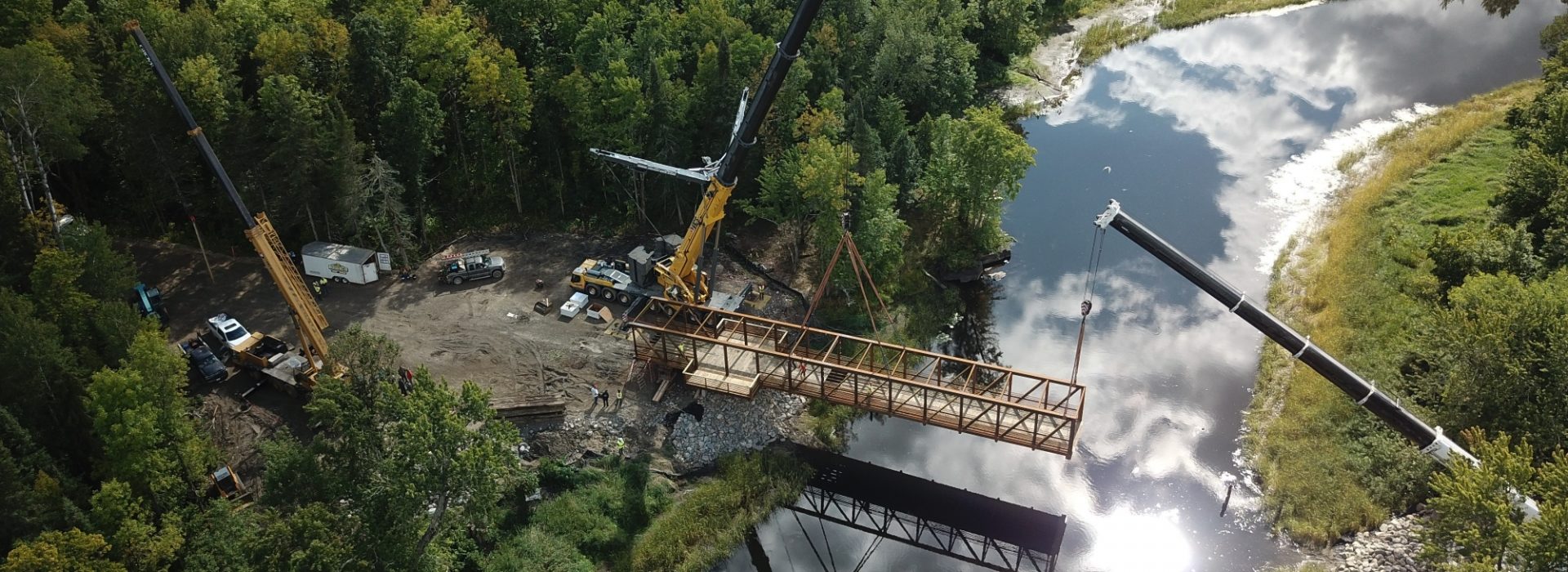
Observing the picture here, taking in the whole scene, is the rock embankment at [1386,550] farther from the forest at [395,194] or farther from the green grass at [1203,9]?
the green grass at [1203,9]

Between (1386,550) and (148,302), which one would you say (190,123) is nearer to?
(148,302)

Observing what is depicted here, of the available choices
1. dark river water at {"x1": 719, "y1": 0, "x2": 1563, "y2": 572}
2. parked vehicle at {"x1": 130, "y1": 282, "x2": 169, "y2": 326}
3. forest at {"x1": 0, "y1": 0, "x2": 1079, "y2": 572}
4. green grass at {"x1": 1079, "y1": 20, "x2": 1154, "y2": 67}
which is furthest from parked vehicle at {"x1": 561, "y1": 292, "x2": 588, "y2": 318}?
green grass at {"x1": 1079, "y1": 20, "x2": 1154, "y2": 67}

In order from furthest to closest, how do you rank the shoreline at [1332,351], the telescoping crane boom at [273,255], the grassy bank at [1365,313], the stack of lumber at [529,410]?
1. the stack of lumber at [529,410]
2. the grassy bank at [1365,313]
3. the shoreline at [1332,351]
4. the telescoping crane boom at [273,255]

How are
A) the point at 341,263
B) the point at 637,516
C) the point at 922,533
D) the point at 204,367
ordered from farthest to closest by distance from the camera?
1. the point at 341,263
2. the point at 204,367
3. the point at 922,533
4. the point at 637,516

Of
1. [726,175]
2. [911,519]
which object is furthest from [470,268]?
[911,519]

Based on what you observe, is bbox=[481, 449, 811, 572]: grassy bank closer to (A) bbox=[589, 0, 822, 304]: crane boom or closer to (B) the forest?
(B) the forest

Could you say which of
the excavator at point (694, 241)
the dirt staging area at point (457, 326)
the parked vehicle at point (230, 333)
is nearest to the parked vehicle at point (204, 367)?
the dirt staging area at point (457, 326)
